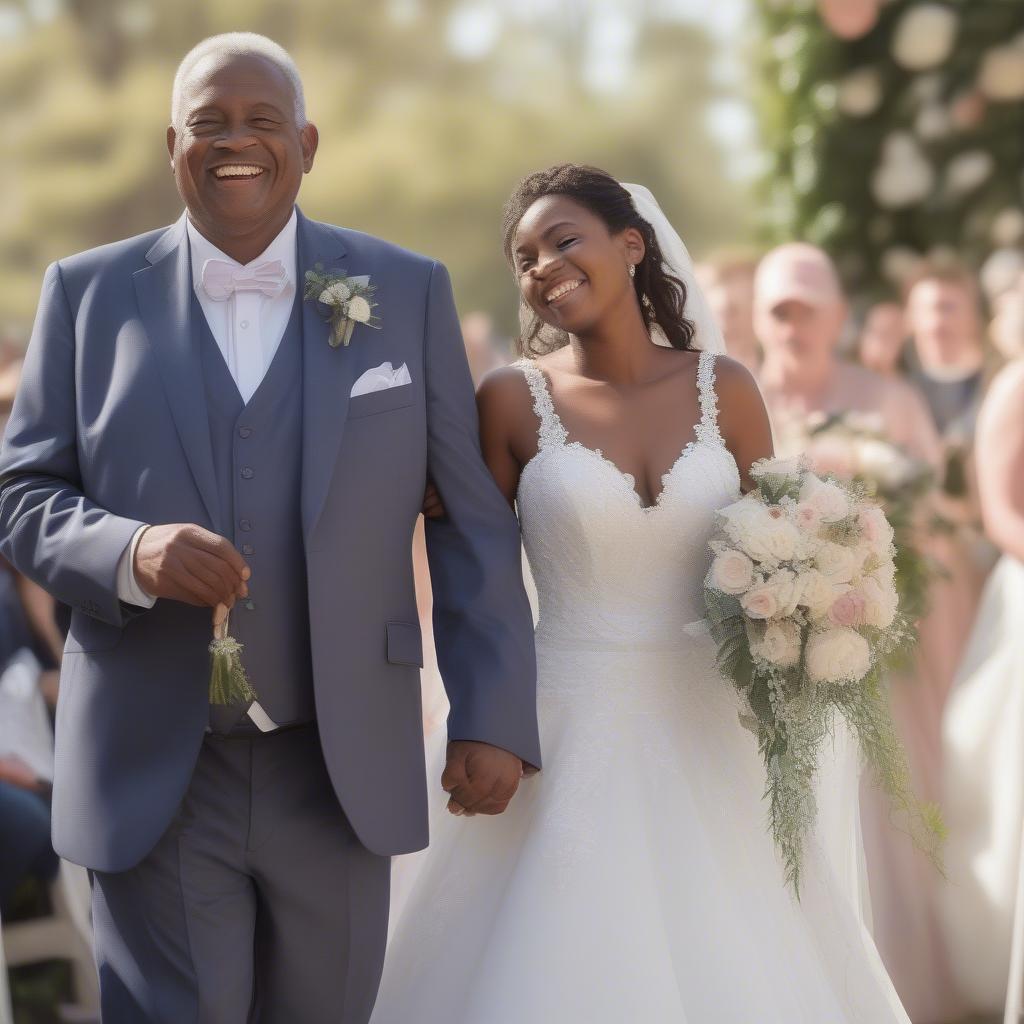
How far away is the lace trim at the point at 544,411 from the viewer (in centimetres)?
337

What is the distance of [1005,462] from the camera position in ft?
16.9

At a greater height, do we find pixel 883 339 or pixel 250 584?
pixel 883 339

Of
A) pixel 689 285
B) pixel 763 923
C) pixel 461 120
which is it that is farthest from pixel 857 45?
pixel 763 923

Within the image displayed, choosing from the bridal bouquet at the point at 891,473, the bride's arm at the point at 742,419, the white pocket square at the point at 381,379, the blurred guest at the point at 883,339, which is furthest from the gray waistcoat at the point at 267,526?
the blurred guest at the point at 883,339

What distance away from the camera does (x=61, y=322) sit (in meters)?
2.80

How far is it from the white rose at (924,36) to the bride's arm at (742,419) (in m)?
3.57

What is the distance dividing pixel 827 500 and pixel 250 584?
114 cm

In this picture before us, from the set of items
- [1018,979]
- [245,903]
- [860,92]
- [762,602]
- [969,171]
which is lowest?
[1018,979]

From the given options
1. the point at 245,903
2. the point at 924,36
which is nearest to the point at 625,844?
the point at 245,903

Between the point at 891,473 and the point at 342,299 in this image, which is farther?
the point at 891,473

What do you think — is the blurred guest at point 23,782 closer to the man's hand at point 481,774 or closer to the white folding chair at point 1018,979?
the man's hand at point 481,774

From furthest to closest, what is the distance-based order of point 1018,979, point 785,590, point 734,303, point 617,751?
point 734,303, point 1018,979, point 617,751, point 785,590

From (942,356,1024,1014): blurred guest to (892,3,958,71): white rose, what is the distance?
1.79 m

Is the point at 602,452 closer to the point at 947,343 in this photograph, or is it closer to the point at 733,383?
the point at 733,383
